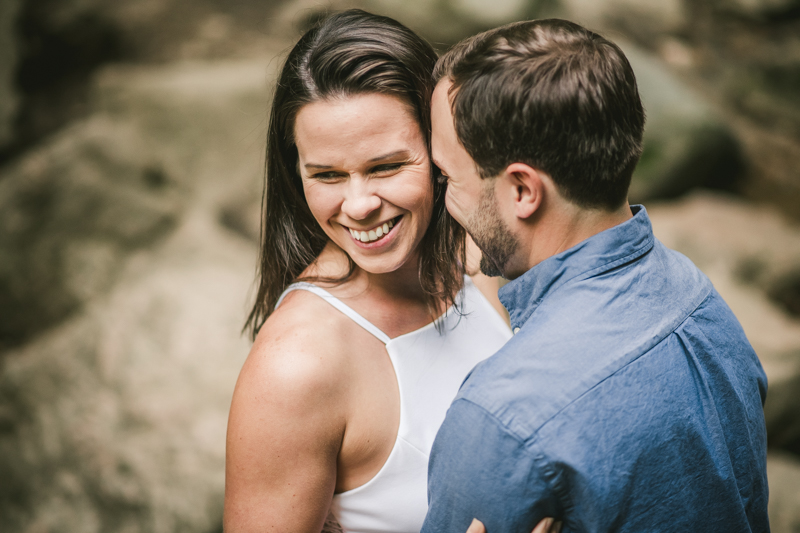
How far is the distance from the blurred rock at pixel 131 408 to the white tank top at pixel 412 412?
1886 mm

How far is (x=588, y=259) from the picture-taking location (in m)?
1.24

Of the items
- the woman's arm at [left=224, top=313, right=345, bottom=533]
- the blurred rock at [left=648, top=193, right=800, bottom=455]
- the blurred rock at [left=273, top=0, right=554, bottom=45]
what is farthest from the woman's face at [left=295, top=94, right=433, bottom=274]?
the blurred rock at [left=273, top=0, right=554, bottom=45]

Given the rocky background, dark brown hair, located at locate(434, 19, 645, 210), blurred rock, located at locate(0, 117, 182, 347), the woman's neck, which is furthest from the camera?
blurred rock, located at locate(0, 117, 182, 347)

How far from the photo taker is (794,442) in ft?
11.7

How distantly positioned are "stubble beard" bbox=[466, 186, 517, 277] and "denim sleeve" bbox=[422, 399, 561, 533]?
39 cm

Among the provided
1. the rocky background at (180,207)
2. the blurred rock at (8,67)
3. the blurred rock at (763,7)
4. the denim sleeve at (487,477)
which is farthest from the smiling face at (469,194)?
the blurred rock at (763,7)

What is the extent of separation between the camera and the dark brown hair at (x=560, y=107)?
3.94 ft

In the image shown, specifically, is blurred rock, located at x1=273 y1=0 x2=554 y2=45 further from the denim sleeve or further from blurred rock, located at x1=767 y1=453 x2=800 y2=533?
the denim sleeve

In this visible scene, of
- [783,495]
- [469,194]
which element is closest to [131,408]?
[469,194]

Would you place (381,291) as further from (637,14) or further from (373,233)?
(637,14)

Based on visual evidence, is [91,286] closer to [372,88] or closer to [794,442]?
[372,88]

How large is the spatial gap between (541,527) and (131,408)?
3.10 metres

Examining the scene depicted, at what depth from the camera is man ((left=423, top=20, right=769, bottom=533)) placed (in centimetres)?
109

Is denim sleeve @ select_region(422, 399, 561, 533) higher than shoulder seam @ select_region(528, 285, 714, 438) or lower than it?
lower
